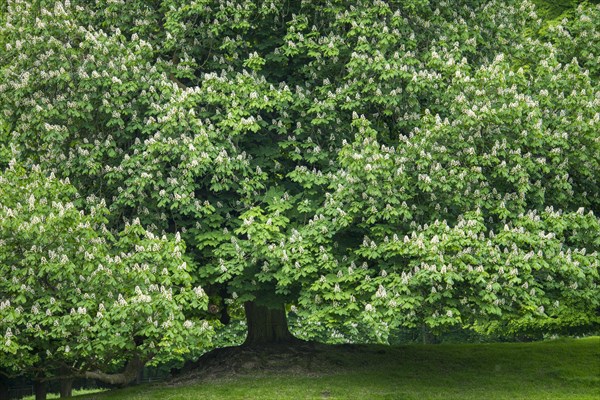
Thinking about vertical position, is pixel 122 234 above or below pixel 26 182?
below

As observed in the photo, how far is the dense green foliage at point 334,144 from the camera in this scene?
1861cm

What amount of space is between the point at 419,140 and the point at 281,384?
26.5ft

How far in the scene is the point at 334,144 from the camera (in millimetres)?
21594

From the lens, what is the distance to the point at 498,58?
20.5m

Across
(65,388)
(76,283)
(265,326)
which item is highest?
(76,283)

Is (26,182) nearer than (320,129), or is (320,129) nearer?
(26,182)

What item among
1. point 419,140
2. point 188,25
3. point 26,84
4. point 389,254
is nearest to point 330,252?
point 389,254

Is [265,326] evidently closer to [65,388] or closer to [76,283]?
[76,283]

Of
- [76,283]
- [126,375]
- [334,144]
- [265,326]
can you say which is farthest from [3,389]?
[334,144]

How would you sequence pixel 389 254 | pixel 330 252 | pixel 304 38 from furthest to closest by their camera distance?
pixel 304 38
pixel 330 252
pixel 389 254

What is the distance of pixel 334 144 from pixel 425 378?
7738 millimetres

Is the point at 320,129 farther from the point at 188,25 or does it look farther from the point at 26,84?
the point at 26,84

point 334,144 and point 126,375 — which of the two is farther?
point 126,375

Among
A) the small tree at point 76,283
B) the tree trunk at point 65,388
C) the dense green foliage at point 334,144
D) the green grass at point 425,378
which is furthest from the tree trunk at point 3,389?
the dense green foliage at point 334,144
